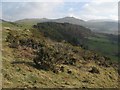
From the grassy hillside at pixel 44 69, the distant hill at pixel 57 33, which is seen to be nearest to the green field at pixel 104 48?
the distant hill at pixel 57 33

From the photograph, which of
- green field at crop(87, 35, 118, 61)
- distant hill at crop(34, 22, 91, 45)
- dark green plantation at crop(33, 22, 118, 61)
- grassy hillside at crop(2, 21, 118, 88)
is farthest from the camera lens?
green field at crop(87, 35, 118, 61)

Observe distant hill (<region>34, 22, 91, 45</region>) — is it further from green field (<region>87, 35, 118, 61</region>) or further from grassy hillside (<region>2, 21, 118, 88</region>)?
grassy hillside (<region>2, 21, 118, 88</region>)

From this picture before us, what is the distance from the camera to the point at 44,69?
3756 cm

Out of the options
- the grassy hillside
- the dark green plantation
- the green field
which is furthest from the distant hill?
the grassy hillside

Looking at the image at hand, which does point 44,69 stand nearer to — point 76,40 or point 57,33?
point 76,40

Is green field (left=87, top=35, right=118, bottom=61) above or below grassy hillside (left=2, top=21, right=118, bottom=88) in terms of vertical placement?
below

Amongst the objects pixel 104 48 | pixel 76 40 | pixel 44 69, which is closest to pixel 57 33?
pixel 76 40

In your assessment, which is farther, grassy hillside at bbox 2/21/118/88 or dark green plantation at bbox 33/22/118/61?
dark green plantation at bbox 33/22/118/61

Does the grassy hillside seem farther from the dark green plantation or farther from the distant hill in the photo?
the distant hill

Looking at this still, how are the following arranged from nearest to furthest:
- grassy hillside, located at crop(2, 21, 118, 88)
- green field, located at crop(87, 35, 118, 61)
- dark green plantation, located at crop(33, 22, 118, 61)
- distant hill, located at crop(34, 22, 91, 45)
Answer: grassy hillside, located at crop(2, 21, 118, 88) → distant hill, located at crop(34, 22, 91, 45) → dark green plantation, located at crop(33, 22, 118, 61) → green field, located at crop(87, 35, 118, 61)

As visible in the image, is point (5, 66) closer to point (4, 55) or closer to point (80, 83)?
point (4, 55)

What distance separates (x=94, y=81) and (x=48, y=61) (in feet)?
22.6

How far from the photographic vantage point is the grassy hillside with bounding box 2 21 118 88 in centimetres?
3225

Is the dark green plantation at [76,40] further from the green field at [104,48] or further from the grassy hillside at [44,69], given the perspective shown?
the grassy hillside at [44,69]
